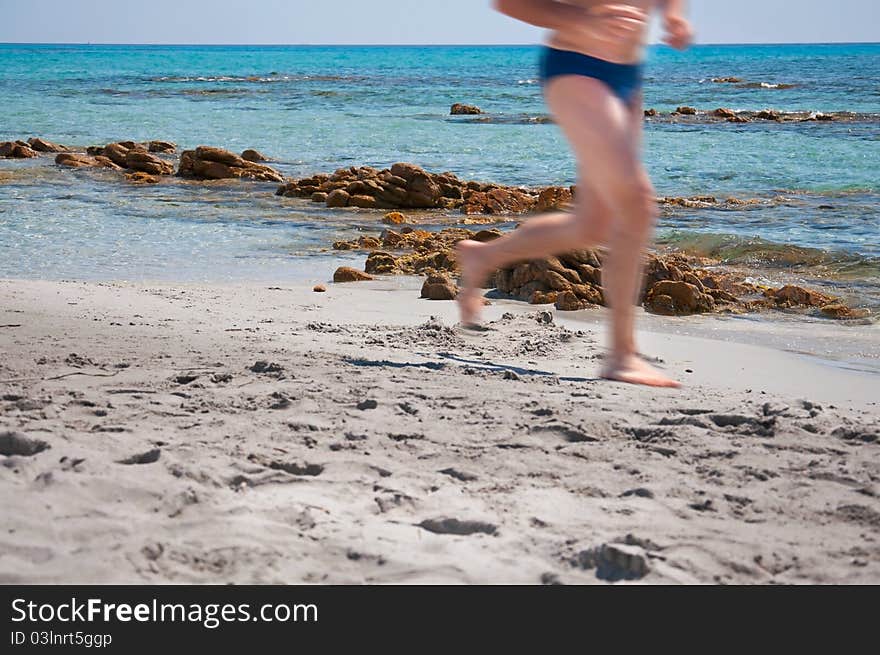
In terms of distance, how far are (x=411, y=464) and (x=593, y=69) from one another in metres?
1.47

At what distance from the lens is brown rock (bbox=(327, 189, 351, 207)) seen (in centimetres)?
1170

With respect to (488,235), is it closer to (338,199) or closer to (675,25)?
(338,199)

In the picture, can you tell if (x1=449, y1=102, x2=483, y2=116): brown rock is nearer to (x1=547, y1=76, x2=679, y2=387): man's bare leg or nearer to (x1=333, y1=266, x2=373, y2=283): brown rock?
(x1=333, y1=266, x2=373, y2=283): brown rock

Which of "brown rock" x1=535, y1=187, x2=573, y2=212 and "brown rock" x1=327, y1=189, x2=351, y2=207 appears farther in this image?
"brown rock" x1=327, y1=189, x2=351, y2=207

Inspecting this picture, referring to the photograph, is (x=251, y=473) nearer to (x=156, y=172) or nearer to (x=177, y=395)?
(x=177, y=395)

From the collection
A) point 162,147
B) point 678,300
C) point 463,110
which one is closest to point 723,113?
point 463,110

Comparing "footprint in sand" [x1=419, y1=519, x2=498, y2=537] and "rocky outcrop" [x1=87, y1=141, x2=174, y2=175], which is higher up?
"footprint in sand" [x1=419, y1=519, x2=498, y2=537]

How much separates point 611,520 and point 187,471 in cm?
107

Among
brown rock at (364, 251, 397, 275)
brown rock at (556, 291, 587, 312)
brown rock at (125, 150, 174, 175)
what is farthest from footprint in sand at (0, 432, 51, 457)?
brown rock at (125, 150, 174, 175)

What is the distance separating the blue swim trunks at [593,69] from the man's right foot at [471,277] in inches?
29.9

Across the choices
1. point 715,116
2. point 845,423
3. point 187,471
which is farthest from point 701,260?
point 715,116

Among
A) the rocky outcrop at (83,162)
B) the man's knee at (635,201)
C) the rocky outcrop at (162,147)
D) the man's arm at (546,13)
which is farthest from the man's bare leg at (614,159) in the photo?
the rocky outcrop at (162,147)

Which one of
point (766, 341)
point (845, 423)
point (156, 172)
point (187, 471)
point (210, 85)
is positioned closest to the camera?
point (187, 471)
